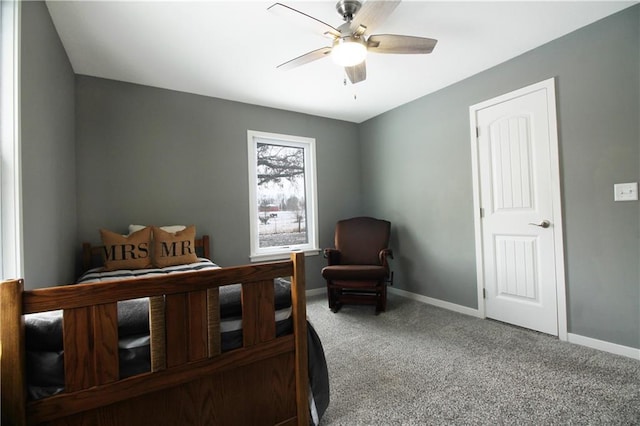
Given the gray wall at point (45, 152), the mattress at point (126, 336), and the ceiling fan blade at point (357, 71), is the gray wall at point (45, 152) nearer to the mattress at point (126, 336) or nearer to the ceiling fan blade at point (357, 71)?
the mattress at point (126, 336)

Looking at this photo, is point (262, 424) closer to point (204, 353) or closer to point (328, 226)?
point (204, 353)

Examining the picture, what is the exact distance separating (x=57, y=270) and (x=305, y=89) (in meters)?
2.61

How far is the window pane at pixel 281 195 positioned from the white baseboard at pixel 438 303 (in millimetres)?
1401

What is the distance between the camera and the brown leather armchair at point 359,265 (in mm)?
3041

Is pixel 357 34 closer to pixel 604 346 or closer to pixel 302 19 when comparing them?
pixel 302 19

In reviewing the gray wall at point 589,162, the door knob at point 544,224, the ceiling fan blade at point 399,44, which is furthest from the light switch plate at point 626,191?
the ceiling fan blade at point 399,44

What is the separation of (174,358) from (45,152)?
159 centimetres

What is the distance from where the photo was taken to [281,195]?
3787mm

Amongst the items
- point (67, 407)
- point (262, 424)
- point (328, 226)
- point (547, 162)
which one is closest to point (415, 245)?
point (328, 226)

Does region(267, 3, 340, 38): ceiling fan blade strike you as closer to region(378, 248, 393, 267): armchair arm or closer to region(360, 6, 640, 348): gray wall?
region(360, 6, 640, 348): gray wall

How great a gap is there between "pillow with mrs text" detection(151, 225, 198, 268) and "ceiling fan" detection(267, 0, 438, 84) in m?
1.84

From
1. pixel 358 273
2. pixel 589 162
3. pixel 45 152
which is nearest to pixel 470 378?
pixel 358 273

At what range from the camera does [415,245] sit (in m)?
3.50

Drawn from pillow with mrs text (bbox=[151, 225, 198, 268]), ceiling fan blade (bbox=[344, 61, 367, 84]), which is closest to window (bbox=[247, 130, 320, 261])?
pillow with mrs text (bbox=[151, 225, 198, 268])
